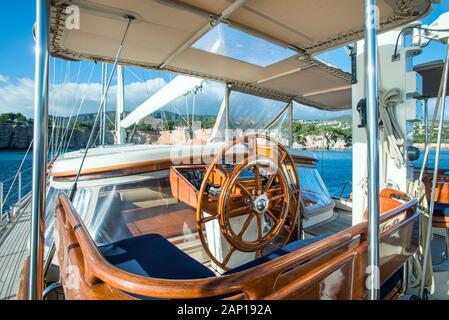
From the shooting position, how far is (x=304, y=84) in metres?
3.52

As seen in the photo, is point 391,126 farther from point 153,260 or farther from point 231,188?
point 153,260

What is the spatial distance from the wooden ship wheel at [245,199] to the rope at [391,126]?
79 centimetres

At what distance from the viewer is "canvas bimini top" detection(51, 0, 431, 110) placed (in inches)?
64.7

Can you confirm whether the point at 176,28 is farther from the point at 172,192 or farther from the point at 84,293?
the point at 84,293

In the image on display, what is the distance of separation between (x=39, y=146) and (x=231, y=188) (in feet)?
4.68

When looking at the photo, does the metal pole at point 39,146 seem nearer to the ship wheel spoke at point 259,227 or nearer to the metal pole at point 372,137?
the metal pole at point 372,137

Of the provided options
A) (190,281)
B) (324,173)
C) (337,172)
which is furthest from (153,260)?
(337,172)

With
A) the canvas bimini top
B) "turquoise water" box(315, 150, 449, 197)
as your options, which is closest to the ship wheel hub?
"turquoise water" box(315, 150, 449, 197)

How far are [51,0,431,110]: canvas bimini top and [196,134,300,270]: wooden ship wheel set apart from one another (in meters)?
0.89

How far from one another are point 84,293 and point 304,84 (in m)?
3.51

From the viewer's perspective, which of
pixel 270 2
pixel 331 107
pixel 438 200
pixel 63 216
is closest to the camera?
pixel 63 216

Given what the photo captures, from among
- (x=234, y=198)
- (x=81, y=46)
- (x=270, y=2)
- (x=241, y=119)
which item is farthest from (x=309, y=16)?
(x=241, y=119)

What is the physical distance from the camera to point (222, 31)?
2.04 meters

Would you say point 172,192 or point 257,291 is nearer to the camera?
point 257,291
